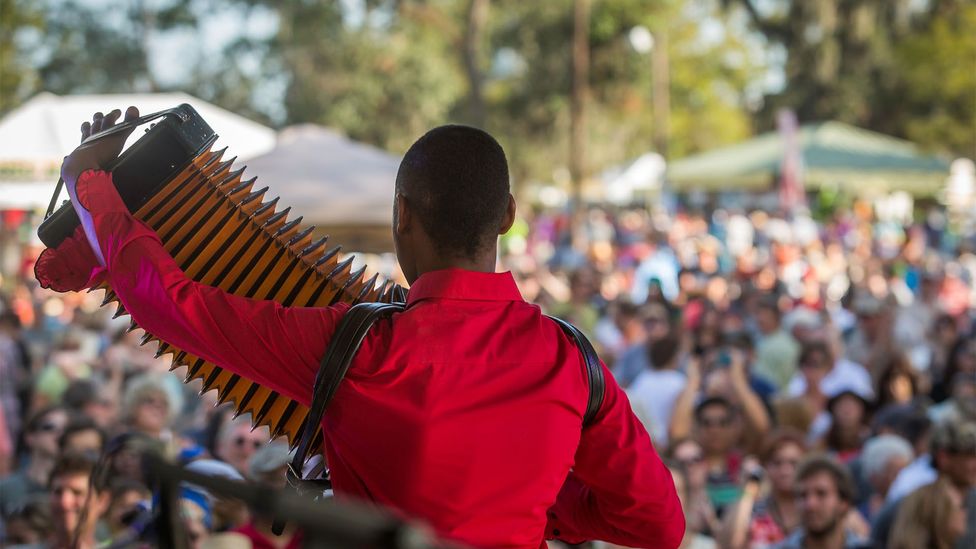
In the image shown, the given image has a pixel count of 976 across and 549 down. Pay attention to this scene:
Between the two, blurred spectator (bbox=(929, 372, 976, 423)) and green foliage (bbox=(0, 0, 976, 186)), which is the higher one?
green foliage (bbox=(0, 0, 976, 186))

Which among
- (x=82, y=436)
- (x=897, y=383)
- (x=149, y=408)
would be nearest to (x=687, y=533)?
(x=82, y=436)

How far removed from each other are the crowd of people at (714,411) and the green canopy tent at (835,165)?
17.0 meters

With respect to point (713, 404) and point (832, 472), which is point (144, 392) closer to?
point (713, 404)

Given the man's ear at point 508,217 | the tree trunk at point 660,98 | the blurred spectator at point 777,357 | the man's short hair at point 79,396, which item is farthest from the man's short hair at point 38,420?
the tree trunk at point 660,98

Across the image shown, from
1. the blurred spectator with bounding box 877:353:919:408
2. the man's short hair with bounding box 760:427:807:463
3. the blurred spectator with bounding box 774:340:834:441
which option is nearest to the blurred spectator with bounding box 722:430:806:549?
the man's short hair with bounding box 760:427:807:463

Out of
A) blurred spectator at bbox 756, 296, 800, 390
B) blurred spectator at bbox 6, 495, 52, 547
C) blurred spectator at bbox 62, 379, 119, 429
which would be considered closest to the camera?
blurred spectator at bbox 6, 495, 52, 547

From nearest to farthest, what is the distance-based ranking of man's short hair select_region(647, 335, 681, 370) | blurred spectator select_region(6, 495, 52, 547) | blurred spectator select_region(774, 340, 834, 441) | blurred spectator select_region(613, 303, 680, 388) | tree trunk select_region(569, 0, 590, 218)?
blurred spectator select_region(6, 495, 52, 547), blurred spectator select_region(774, 340, 834, 441), man's short hair select_region(647, 335, 681, 370), blurred spectator select_region(613, 303, 680, 388), tree trunk select_region(569, 0, 590, 218)

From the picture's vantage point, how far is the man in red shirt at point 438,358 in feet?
7.63

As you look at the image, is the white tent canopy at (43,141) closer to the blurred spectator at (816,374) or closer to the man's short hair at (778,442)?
the blurred spectator at (816,374)

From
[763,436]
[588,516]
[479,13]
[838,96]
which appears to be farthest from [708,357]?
[838,96]

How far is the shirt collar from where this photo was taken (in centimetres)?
242

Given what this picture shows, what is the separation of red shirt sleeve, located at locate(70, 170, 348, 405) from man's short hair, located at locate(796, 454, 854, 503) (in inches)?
179

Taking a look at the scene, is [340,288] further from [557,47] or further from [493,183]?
[557,47]

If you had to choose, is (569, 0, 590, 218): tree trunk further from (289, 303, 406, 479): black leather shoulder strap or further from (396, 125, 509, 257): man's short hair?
(289, 303, 406, 479): black leather shoulder strap
